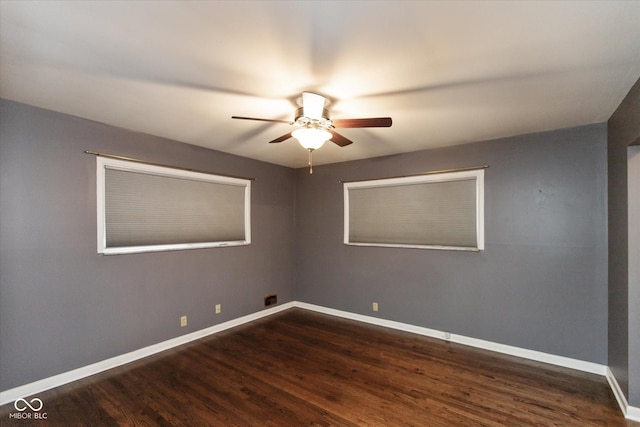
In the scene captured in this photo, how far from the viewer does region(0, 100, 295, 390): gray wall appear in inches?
93.7

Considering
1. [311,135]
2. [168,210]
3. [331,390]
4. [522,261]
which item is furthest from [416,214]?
[168,210]

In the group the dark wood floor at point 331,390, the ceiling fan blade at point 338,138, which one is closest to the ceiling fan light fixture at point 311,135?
the ceiling fan blade at point 338,138

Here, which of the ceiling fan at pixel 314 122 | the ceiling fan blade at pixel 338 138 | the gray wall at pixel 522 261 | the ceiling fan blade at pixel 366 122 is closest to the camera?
the ceiling fan blade at pixel 366 122

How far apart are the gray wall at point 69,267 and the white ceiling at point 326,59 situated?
0.30 metres

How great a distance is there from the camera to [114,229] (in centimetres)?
298

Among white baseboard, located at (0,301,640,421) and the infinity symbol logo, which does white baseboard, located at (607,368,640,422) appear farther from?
the infinity symbol logo

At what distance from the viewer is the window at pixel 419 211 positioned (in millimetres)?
3547

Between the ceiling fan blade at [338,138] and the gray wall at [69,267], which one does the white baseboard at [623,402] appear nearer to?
the ceiling fan blade at [338,138]

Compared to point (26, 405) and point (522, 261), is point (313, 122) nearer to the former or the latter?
point (522, 261)

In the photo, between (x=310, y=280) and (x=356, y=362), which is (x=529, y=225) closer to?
(x=356, y=362)

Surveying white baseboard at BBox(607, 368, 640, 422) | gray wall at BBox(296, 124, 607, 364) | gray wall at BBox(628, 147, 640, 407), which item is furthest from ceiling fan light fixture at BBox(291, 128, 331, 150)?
white baseboard at BBox(607, 368, 640, 422)

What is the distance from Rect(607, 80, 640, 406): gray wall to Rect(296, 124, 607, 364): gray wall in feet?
0.54

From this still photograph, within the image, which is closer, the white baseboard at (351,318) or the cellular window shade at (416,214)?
the white baseboard at (351,318)

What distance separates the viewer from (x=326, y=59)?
1.78 metres
